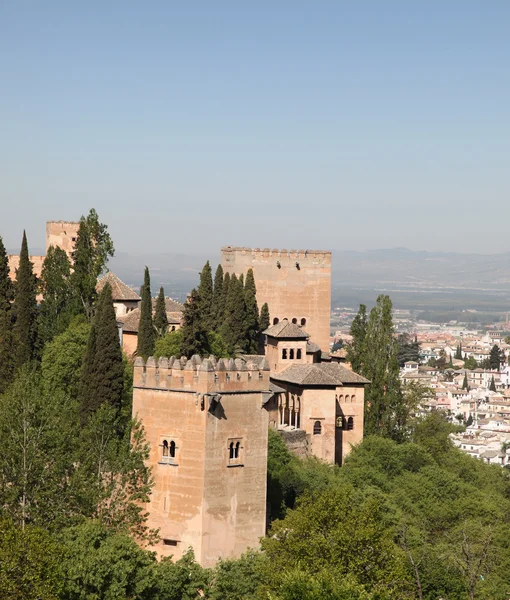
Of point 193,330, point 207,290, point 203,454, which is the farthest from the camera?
Answer: point 207,290

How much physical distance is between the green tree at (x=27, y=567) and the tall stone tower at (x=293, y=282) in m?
38.7

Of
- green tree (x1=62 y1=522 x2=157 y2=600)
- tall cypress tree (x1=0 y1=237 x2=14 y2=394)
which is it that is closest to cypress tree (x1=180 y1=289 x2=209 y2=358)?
tall cypress tree (x1=0 y1=237 x2=14 y2=394)

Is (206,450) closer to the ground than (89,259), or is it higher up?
closer to the ground

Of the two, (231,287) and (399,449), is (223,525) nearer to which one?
(399,449)

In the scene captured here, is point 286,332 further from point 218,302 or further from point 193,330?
point 193,330

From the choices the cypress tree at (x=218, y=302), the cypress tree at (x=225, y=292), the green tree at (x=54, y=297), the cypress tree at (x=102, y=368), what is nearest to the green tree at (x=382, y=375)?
the cypress tree at (x=225, y=292)

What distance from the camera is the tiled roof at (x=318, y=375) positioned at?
169 feet

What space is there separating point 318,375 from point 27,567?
25681mm

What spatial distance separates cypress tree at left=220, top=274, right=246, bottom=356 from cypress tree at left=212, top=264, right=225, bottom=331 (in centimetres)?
67

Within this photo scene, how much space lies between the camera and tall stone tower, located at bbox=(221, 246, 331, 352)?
67.1m

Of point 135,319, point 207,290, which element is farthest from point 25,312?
point 207,290

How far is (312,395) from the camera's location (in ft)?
169

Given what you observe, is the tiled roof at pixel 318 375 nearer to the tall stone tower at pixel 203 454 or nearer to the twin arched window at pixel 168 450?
the tall stone tower at pixel 203 454

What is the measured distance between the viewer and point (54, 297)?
5272 cm
